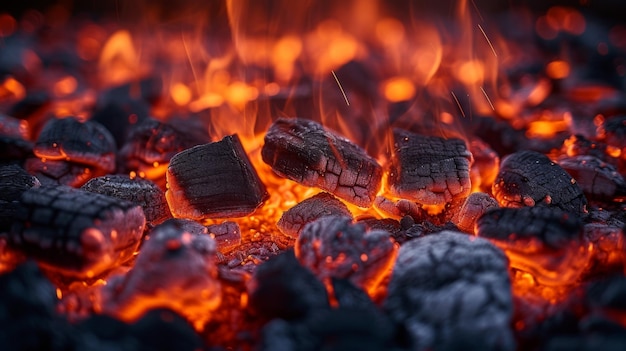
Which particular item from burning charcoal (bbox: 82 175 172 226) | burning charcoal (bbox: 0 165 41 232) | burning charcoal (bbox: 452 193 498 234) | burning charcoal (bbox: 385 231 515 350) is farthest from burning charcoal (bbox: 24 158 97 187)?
burning charcoal (bbox: 452 193 498 234)

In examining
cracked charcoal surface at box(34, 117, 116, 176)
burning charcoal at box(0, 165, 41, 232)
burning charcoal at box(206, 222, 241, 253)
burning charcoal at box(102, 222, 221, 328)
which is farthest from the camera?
cracked charcoal surface at box(34, 117, 116, 176)

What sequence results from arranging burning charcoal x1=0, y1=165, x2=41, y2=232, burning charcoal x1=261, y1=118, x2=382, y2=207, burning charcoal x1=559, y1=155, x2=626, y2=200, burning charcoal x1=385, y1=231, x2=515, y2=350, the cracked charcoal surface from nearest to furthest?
burning charcoal x1=385, y1=231, x2=515, y2=350
burning charcoal x1=0, y1=165, x2=41, y2=232
burning charcoal x1=261, y1=118, x2=382, y2=207
burning charcoal x1=559, y1=155, x2=626, y2=200
the cracked charcoal surface

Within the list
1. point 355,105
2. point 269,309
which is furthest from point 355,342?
point 355,105

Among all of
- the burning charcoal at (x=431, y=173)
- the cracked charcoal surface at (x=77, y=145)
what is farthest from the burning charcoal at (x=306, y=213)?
the cracked charcoal surface at (x=77, y=145)

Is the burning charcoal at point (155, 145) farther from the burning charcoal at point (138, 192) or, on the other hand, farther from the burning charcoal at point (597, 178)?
the burning charcoal at point (597, 178)

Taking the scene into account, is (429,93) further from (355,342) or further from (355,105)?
(355,342)

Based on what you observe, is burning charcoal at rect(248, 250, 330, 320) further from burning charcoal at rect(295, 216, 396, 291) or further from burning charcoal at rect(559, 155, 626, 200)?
burning charcoal at rect(559, 155, 626, 200)
